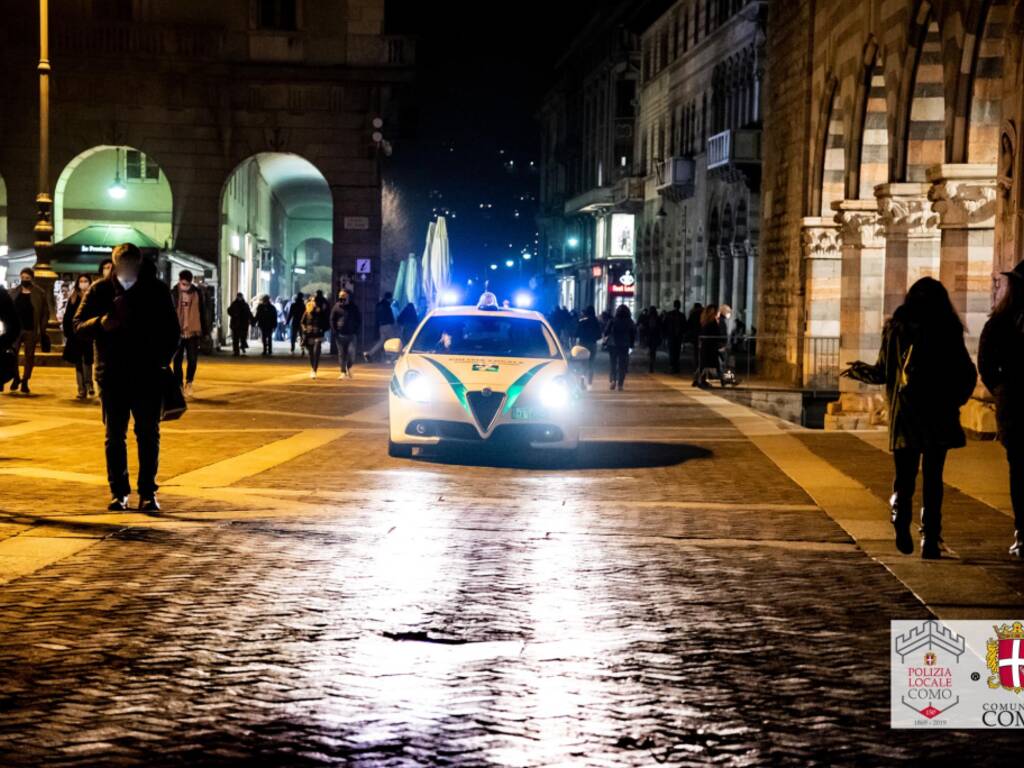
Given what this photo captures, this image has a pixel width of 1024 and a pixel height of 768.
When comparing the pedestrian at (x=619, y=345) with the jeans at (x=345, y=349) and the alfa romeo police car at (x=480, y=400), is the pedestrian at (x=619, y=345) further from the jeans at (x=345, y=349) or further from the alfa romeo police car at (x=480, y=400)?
the alfa romeo police car at (x=480, y=400)

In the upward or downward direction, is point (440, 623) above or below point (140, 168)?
below

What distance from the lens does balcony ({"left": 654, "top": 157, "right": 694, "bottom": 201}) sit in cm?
6009

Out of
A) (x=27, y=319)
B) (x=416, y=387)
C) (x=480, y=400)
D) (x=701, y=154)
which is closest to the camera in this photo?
(x=480, y=400)

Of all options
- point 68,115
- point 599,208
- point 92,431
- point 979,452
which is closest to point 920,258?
point 979,452

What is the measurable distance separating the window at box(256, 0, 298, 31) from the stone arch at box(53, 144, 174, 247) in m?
5.47

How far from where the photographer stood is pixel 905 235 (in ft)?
78.8

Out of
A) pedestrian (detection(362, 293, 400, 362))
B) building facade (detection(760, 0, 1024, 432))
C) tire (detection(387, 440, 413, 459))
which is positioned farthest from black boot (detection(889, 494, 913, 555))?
pedestrian (detection(362, 293, 400, 362))

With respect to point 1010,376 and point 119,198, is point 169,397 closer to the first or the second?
point 1010,376

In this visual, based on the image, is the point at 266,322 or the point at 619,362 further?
the point at 266,322

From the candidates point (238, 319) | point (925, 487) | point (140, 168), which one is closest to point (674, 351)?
point (238, 319)

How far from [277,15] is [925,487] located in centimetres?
3578

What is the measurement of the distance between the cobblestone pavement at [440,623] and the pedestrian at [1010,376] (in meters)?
1.07

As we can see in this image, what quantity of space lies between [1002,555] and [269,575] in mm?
4546

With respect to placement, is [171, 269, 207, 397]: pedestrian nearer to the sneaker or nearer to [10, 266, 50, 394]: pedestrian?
[10, 266, 50, 394]: pedestrian
